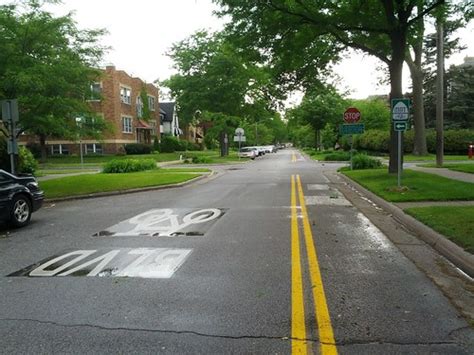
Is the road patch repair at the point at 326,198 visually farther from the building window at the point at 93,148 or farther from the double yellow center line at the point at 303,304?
the building window at the point at 93,148

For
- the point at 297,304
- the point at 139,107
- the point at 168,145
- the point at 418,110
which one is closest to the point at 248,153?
the point at 168,145

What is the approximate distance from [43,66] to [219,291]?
11991 mm

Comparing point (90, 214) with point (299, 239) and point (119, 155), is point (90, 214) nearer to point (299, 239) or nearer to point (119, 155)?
point (299, 239)

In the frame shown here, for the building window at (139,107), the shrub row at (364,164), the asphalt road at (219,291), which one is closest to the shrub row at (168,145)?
the building window at (139,107)

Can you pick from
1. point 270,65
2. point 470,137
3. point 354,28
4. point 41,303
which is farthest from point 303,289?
point 470,137

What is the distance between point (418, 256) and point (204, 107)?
44.2m

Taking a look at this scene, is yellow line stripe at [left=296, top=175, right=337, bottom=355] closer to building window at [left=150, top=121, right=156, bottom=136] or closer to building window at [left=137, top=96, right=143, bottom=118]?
building window at [left=137, top=96, right=143, bottom=118]

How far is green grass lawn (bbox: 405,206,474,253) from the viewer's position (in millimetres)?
7265

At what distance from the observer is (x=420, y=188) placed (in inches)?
552

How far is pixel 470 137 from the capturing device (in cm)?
3581

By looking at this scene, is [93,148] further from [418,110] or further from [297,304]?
[297,304]

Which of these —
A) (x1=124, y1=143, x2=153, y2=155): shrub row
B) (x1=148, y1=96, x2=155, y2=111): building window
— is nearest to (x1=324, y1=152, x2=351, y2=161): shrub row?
(x1=124, y1=143, x2=153, y2=155): shrub row

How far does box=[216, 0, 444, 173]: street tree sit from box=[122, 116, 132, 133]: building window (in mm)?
34124

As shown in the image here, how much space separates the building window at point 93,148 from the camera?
4994 centimetres
